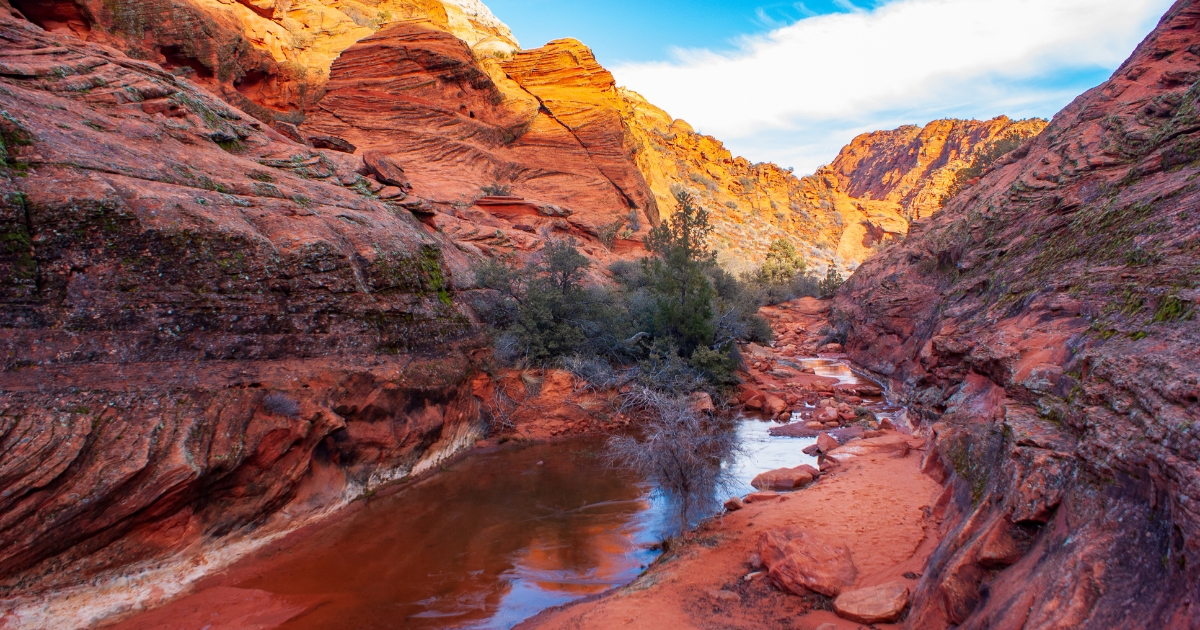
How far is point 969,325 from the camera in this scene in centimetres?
851

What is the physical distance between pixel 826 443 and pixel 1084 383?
18.7 ft

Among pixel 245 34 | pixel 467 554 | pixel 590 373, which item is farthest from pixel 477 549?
pixel 245 34

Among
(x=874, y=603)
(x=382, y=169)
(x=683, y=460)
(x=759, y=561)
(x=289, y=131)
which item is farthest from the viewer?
(x=289, y=131)

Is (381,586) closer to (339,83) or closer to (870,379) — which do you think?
(870,379)

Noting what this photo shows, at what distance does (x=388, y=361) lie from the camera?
28.1 ft

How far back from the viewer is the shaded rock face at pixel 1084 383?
7.98 ft

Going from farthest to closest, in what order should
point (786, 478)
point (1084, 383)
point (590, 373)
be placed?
point (590, 373)
point (786, 478)
point (1084, 383)

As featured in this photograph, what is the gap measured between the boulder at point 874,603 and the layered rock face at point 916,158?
6066 centimetres

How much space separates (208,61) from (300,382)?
18538 millimetres

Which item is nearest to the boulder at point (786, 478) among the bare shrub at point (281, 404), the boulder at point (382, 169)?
the bare shrub at point (281, 404)

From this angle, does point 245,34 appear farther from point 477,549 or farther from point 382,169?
point 477,549

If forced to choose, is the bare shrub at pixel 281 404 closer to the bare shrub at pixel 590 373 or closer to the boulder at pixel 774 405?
the bare shrub at pixel 590 373

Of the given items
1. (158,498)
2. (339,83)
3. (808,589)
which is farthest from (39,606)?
(339,83)

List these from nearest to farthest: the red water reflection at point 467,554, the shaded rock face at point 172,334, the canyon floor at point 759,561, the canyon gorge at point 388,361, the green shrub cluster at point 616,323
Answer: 1. the canyon gorge at point 388,361
2. the canyon floor at point 759,561
3. the shaded rock face at point 172,334
4. the red water reflection at point 467,554
5. the green shrub cluster at point 616,323
